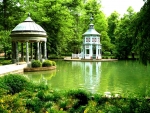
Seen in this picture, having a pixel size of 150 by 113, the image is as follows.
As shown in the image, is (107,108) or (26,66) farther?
(26,66)

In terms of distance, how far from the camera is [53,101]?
8.52 m

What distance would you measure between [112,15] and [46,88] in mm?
49629

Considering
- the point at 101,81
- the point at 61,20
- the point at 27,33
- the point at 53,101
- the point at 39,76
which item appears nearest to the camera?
the point at 53,101

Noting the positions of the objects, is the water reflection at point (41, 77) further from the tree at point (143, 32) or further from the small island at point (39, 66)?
the tree at point (143, 32)

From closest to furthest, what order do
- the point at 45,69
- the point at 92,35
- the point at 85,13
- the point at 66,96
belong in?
1. the point at 66,96
2. the point at 45,69
3. the point at 92,35
4. the point at 85,13

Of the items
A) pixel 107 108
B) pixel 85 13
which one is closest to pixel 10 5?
pixel 85 13

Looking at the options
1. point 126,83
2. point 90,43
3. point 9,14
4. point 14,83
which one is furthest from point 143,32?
point 90,43

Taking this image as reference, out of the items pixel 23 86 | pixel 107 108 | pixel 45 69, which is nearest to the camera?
pixel 107 108

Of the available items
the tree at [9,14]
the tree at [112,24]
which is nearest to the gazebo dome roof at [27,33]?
the tree at [9,14]

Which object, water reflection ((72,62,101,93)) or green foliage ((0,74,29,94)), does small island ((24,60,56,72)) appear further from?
green foliage ((0,74,29,94))

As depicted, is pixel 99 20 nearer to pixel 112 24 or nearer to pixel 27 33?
pixel 112 24

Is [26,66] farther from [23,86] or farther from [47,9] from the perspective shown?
[47,9]

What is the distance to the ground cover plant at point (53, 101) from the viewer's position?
7.25 meters

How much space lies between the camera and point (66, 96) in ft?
28.7
